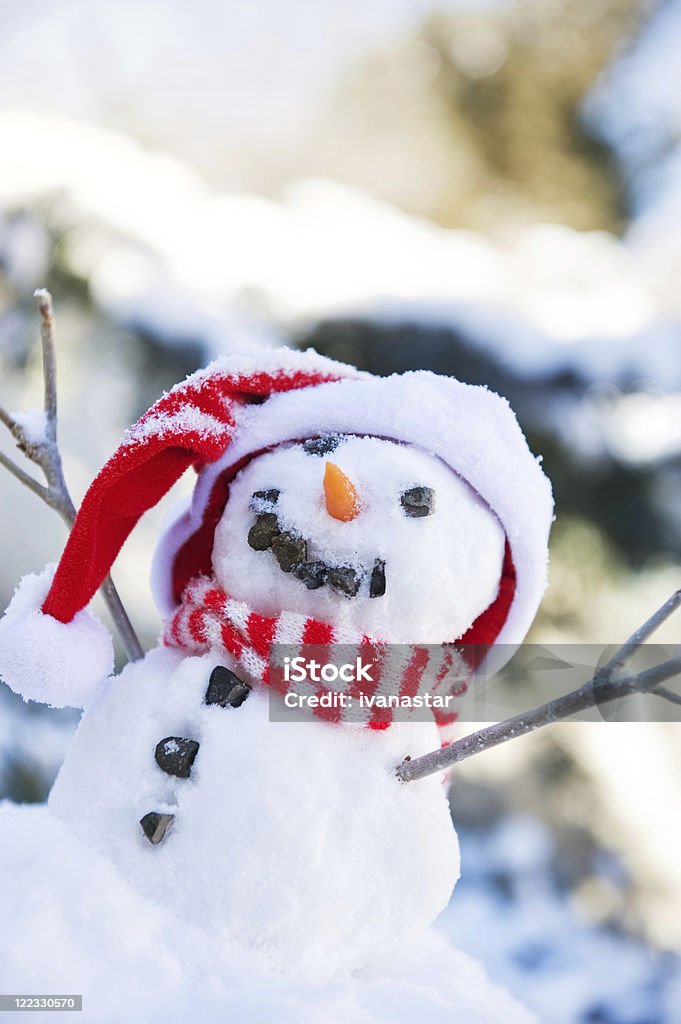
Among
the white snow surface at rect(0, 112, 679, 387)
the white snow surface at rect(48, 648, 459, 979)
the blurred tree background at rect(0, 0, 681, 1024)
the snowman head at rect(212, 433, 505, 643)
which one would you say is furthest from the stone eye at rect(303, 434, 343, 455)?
the white snow surface at rect(0, 112, 679, 387)

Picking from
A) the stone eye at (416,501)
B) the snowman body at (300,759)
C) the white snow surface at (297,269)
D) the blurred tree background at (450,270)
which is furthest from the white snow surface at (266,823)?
the white snow surface at (297,269)

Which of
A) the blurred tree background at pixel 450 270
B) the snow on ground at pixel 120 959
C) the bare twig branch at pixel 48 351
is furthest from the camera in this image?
the blurred tree background at pixel 450 270

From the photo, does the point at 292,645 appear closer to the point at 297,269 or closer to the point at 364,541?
the point at 364,541

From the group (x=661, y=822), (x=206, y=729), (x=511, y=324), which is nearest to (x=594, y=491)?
(x=511, y=324)

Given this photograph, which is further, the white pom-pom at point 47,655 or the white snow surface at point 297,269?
the white snow surface at point 297,269

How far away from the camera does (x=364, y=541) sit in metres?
0.35

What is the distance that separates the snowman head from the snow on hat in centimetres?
1

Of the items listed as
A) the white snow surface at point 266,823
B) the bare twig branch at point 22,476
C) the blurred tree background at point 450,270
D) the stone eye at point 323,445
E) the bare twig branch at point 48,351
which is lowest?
the white snow surface at point 266,823

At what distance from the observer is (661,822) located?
106 centimetres

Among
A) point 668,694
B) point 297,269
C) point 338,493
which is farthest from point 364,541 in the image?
point 297,269

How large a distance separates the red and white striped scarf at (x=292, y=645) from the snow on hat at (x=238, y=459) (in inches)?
2.0

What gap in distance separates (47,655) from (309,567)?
13cm

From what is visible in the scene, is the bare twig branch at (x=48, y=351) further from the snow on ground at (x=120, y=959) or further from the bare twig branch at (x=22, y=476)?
the snow on ground at (x=120, y=959)

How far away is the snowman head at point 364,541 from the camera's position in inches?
13.8
